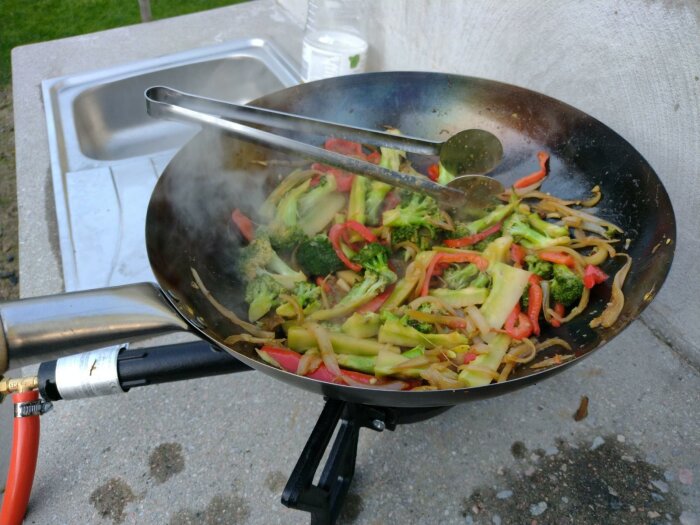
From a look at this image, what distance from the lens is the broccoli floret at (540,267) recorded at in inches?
67.4

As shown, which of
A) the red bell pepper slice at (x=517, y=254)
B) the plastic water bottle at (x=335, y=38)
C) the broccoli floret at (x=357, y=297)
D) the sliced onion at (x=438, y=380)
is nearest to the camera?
the sliced onion at (x=438, y=380)

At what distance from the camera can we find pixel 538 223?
1842 mm

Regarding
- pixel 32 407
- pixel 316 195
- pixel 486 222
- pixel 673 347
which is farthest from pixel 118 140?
pixel 673 347

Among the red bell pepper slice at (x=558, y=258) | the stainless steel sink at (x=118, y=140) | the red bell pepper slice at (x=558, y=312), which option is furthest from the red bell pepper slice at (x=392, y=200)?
the stainless steel sink at (x=118, y=140)

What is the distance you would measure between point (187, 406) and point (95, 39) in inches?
119

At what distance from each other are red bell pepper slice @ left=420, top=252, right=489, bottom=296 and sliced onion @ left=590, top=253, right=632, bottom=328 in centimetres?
37

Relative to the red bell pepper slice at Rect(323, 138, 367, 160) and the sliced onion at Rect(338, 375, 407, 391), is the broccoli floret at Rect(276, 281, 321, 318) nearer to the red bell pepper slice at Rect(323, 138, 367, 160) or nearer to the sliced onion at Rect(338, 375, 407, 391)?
the sliced onion at Rect(338, 375, 407, 391)

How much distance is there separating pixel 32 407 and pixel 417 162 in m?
1.60

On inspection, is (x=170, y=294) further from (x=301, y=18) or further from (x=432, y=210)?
(x=301, y=18)

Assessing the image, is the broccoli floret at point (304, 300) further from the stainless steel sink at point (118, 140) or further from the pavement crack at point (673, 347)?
the pavement crack at point (673, 347)

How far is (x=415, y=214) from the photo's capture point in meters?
1.89

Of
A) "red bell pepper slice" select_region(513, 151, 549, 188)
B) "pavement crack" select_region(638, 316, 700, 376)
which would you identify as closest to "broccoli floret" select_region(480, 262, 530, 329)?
"red bell pepper slice" select_region(513, 151, 549, 188)

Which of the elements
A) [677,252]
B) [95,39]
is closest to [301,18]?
[95,39]

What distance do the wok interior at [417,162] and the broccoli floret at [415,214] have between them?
0.33m
